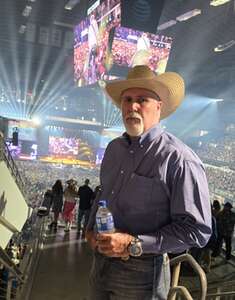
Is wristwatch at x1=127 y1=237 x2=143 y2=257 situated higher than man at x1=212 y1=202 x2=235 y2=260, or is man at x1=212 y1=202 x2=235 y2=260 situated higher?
wristwatch at x1=127 y1=237 x2=143 y2=257

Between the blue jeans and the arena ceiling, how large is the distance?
20.7 metres

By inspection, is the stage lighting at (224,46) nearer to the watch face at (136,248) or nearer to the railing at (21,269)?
the railing at (21,269)

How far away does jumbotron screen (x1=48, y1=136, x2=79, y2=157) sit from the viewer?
74.9 ft

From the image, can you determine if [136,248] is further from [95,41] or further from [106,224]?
[95,41]

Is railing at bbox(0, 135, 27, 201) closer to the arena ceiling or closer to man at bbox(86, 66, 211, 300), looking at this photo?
man at bbox(86, 66, 211, 300)

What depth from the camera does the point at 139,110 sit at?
158cm

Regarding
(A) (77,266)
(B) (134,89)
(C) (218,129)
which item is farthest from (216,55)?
(B) (134,89)

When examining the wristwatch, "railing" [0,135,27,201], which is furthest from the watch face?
"railing" [0,135,27,201]

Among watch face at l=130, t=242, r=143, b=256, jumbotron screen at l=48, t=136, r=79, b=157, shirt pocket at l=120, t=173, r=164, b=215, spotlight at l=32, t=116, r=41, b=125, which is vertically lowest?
jumbotron screen at l=48, t=136, r=79, b=157

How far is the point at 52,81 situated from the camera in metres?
26.4

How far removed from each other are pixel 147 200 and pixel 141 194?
0.11ft

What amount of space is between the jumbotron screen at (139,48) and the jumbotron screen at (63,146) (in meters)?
7.79

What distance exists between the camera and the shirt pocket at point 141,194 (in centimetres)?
149

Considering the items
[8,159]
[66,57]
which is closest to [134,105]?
[8,159]
